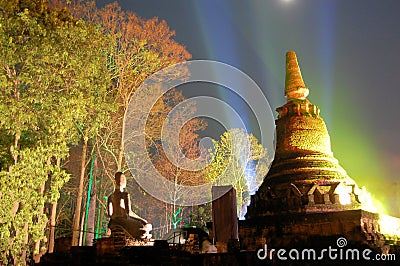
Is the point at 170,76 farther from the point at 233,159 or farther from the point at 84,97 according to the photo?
the point at 233,159

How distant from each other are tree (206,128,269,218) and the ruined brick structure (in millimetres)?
9516

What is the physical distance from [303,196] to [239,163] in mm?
13317

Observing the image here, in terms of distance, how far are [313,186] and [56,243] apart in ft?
29.5

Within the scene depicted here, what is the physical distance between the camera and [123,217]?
13555 millimetres

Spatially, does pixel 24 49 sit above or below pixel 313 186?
above

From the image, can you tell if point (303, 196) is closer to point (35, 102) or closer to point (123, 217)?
point (123, 217)

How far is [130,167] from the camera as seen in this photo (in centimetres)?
2106

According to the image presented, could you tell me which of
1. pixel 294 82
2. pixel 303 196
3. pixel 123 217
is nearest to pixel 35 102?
pixel 123 217

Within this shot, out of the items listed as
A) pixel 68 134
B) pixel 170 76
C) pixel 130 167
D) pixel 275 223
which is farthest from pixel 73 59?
pixel 275 223

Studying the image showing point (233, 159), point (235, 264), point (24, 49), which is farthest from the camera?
point (233, 159)

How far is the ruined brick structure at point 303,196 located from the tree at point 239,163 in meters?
9.52

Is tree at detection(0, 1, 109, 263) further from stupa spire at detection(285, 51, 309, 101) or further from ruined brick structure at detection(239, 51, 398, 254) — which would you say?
stupa spire at detection(285, 51, 309, 101)

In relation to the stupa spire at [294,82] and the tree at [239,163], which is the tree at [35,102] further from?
the tree at [239,163]

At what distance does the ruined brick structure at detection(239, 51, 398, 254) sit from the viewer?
12719mm
